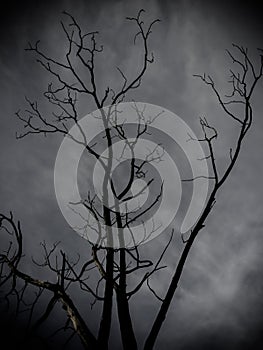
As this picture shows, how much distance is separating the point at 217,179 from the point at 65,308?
282 centimetres

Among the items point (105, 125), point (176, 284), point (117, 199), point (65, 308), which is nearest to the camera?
point (176, 284)

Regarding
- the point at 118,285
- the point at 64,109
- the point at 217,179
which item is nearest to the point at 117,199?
the point at 118,285

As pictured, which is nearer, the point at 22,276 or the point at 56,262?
the point at 22,276

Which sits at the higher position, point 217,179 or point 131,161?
point 131,161

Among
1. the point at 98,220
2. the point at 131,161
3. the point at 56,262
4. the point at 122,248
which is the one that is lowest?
the point at 56,262

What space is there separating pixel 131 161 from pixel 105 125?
84 centimetres

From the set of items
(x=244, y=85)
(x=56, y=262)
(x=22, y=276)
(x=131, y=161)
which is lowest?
(x=22, y=276)

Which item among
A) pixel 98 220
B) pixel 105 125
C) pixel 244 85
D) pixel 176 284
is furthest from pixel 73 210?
pixel 244 85

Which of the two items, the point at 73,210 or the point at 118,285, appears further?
the point at 73,210

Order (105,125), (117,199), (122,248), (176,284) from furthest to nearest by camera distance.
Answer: (105,125)
(117,199)
(122,248)
(176,284)

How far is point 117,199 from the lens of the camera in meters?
5.05

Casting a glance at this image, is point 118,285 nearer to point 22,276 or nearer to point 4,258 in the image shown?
point 22,276

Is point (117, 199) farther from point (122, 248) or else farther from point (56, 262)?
point (56, 262)

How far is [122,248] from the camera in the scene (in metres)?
4.58
